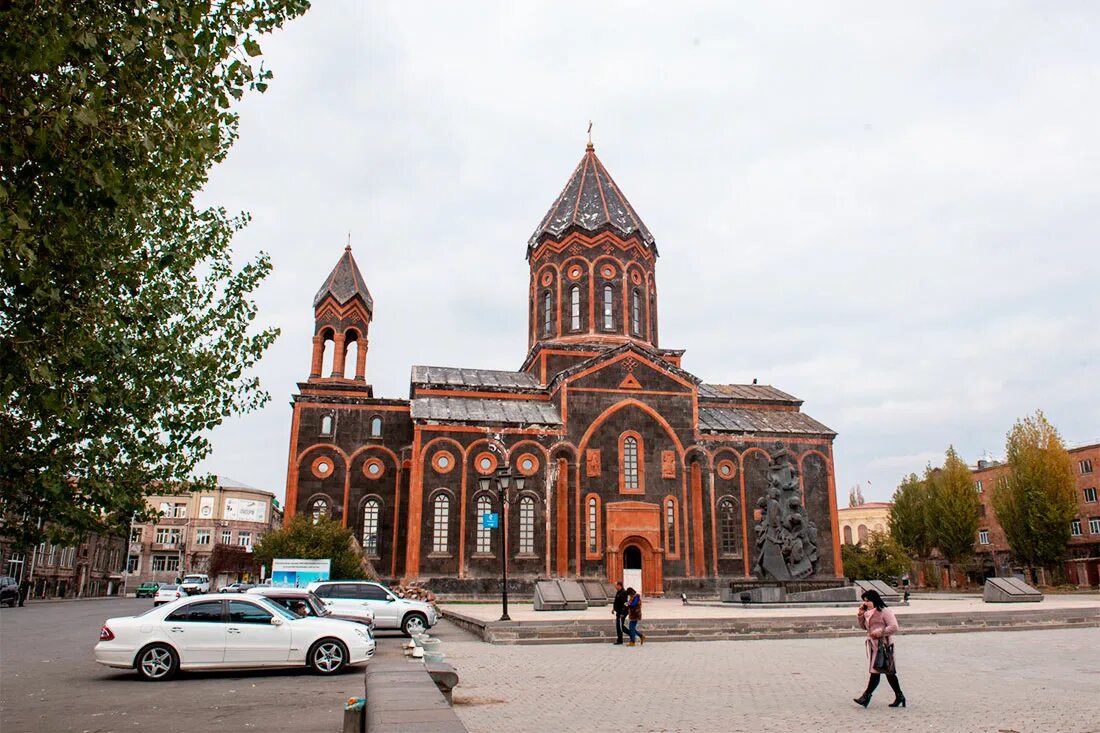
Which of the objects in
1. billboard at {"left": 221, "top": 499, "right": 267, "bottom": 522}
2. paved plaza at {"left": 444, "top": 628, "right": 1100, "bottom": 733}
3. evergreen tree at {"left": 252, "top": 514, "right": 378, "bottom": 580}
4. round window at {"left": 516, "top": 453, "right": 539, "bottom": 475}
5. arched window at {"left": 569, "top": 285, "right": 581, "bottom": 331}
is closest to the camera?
paved plaza at {"left": 444, "top": 628, "right": 1100, "bottom": 733}

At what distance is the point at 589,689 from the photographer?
10758mm

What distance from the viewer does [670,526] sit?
117ft

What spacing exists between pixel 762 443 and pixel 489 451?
46.1 ft

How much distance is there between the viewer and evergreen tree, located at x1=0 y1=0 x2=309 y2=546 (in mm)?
6234

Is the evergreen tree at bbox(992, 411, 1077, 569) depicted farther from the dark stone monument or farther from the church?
the dark stone monument

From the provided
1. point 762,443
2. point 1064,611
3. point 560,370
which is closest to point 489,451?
point 560,370

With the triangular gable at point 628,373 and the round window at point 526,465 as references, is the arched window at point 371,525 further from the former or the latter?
the triangular gable at point 628,373

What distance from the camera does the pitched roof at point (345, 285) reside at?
126 feet

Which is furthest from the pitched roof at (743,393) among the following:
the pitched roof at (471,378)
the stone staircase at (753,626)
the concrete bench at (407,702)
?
the concrete bench at (407,702)

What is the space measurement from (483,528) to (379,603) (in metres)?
15.2

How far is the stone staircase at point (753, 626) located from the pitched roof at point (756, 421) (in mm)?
18951

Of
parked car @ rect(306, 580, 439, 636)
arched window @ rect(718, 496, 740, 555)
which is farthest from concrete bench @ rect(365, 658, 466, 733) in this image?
arched window @ rect(718, 496, 740, 555)

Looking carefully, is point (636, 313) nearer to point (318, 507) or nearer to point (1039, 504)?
point (318, 507)

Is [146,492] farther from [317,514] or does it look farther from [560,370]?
[560,370]
